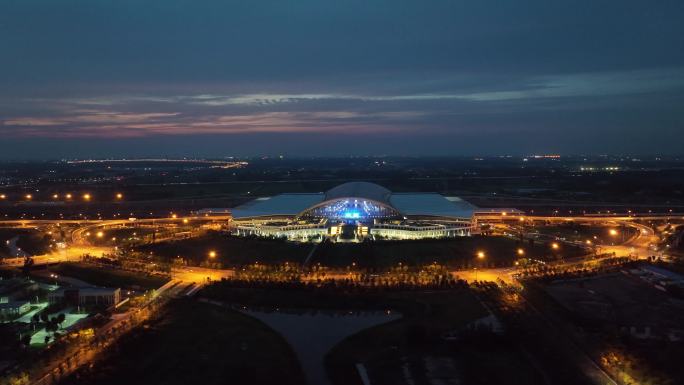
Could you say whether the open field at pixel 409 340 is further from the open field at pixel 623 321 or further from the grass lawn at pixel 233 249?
the grass lawn at pixel 233 249

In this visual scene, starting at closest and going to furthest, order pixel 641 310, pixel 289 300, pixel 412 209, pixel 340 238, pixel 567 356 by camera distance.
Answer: pixel 567 356
pixel 641 310
pixel 289 300
pixel 340 238
pixel 412 209

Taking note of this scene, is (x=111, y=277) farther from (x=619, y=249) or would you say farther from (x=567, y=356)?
→ (x=619, y=249)

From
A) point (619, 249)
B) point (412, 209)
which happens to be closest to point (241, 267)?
point (412, 209)

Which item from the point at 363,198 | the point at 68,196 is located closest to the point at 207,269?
the point at 363,198

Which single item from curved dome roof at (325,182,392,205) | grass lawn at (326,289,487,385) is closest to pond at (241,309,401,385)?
grass lawn at (326,289,487,385)

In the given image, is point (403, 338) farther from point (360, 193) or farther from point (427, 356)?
point (360, 193)

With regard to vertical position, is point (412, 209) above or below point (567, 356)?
above

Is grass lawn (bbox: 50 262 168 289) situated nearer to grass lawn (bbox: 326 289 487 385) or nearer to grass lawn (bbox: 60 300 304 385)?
grass lawn (bbox: 60 300 304 385)
